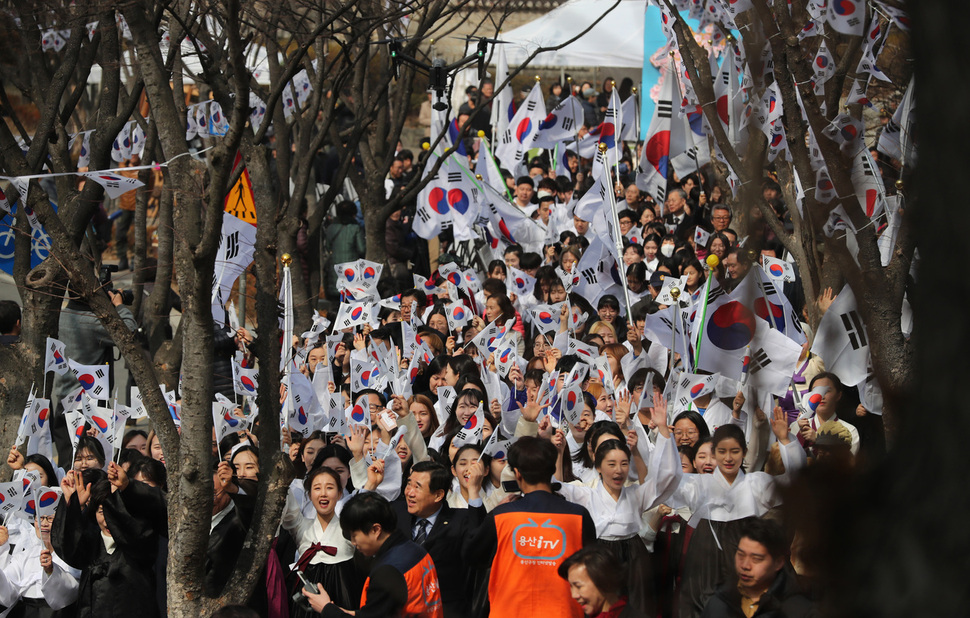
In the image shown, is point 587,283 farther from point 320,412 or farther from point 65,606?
point 65,606

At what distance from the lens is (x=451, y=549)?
478 cm

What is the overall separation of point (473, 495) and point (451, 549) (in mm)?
654

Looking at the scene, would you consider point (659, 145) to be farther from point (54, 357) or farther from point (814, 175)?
point (814, 175)

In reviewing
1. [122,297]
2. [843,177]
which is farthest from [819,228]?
[122,297]

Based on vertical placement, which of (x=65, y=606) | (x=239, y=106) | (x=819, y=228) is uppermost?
(x=239, y=106)

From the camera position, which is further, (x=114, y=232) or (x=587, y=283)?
(x=114, y=232)

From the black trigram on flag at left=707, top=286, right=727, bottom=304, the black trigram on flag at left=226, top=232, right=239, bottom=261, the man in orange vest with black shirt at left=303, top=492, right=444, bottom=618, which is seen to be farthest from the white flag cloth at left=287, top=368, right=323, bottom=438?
the black trigram on flag at left=707, top=286, right=727, bottom=304

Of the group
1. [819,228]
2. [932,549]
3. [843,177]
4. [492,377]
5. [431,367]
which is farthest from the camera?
[431,367]

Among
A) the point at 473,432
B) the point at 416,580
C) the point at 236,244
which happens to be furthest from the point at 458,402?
the point at 416,580

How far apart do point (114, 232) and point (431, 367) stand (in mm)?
10057

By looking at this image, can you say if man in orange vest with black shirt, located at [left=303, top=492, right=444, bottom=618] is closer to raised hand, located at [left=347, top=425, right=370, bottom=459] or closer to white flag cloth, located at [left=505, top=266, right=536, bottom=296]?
raised hand, located at [left=347, top=425, right=370, bottom=459]

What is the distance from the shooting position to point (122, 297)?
881cm

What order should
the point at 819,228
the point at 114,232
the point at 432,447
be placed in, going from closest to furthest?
1. the point at 819,228
2. the point at 432,447
3. the point at 114,232

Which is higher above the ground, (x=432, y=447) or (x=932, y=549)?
(x=932, y=549)
